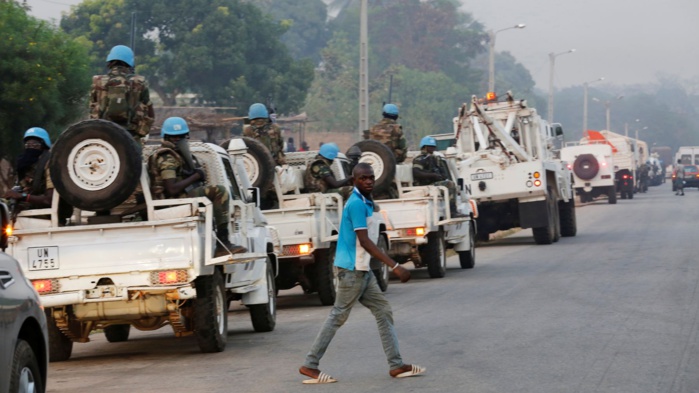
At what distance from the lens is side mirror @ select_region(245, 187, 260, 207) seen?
1403cm

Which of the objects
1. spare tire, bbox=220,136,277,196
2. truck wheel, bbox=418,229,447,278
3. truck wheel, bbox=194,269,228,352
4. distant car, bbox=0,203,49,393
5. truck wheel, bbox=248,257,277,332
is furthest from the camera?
truck wheel, bbox=418,229,447,278

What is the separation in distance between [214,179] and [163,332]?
2930 mm

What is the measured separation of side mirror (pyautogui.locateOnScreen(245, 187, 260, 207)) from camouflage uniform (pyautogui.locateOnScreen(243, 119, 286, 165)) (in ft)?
14.2

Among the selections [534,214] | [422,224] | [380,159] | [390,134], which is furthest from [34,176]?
[534,214]

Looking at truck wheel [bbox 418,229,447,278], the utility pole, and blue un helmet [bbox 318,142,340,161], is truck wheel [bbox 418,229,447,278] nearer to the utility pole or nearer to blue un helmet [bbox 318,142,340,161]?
blue un helmet [bbox 318,142,340,161]

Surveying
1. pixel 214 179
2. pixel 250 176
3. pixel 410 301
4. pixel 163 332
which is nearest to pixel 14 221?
pixel 214 179

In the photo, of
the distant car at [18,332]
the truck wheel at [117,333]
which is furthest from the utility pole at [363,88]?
the distant car at [18,332]

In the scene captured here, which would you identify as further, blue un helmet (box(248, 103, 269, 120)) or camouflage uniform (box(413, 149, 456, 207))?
camouflage uniform (box(413, 149, 456, 207))

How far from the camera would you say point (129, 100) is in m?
12.8

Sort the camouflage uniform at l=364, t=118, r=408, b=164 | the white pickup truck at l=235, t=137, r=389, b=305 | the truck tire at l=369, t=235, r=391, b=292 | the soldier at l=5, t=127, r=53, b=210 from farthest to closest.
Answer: the camouflage uniform at l=364, t=118, r=408, b=164, the truck tire at l=369, t=235, r=391, b=292, the white pickup truck at l=235, t=137, r=389, b=305, the soldier at l=5, t=127, r=53, b=210

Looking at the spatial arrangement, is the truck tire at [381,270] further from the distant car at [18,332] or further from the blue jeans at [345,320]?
the distant car at [18,332]

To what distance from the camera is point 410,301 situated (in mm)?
17047

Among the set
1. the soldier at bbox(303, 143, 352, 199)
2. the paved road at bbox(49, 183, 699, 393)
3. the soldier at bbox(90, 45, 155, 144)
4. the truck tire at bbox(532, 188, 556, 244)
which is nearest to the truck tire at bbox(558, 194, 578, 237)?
the truck tire at bbox(532, 188, 556, 244)

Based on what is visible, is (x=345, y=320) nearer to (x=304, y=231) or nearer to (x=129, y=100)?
(x=129, y=100)
